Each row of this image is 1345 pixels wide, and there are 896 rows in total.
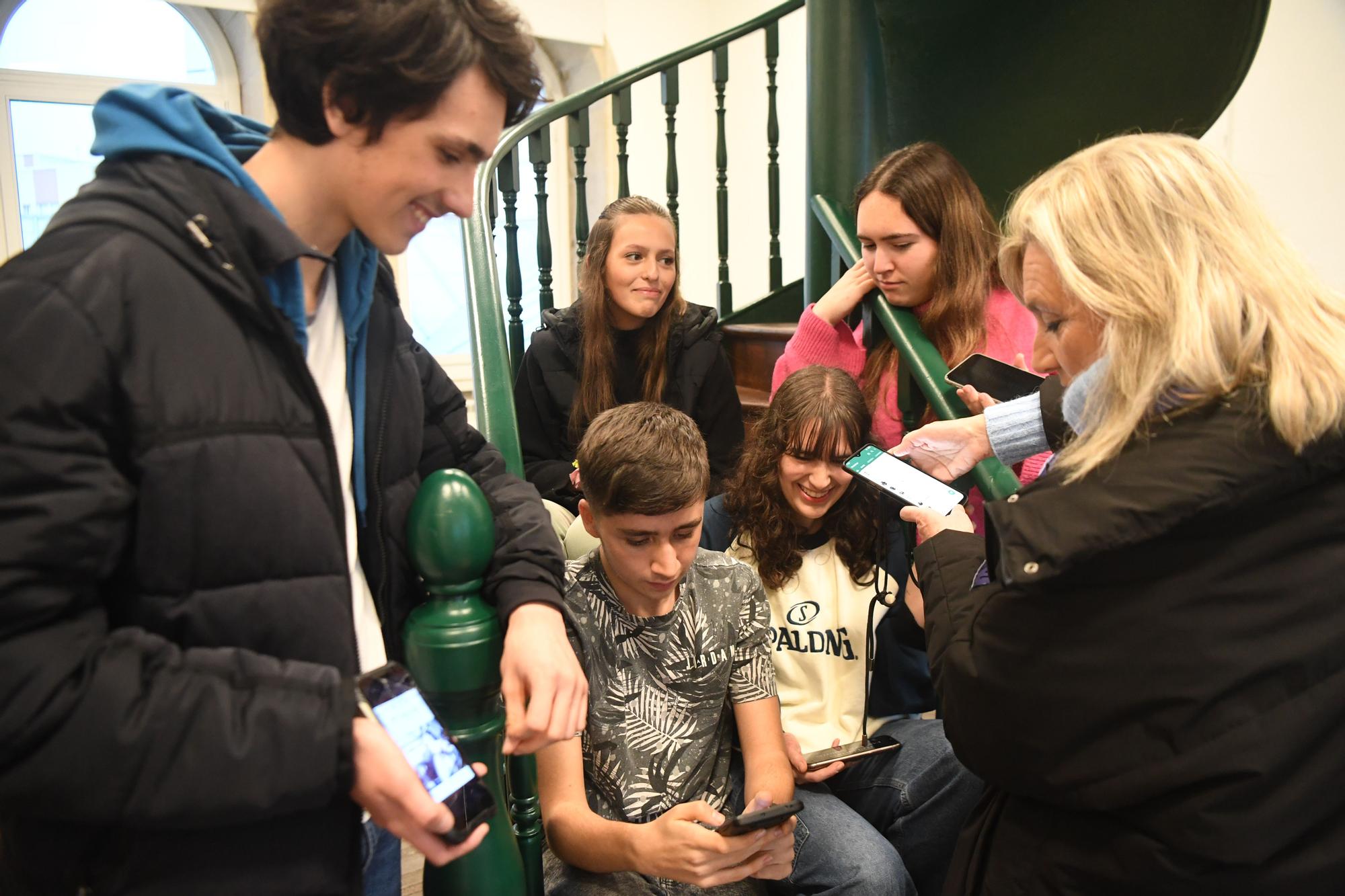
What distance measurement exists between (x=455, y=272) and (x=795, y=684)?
4.04 metres

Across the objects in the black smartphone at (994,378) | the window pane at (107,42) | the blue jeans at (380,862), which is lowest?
the blue jeans at (380,862)

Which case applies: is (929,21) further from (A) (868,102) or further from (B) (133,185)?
(B) (133,185)

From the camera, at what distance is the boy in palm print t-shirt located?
4.07 ft

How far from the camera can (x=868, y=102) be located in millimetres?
2652

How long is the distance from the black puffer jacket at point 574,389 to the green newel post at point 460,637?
163 centimetres

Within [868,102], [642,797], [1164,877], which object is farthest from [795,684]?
[868,102]

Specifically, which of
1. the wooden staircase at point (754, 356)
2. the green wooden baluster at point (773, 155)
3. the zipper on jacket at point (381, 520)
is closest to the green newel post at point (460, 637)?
the zipper on jacket at point (381, 520)

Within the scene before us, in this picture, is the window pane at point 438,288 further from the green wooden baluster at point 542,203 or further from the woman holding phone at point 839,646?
the woman holding phone at point 839,646

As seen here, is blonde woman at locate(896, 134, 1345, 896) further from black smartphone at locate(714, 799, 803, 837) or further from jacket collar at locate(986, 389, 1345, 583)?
black smartphone at locate(714, 799, 803, 837)

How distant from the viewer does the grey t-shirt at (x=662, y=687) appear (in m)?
1.30

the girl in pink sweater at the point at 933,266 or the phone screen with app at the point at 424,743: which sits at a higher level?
the girl in pink sweater at the point at 933,266

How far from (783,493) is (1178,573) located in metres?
0.88

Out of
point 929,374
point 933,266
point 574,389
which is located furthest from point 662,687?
point 574,389

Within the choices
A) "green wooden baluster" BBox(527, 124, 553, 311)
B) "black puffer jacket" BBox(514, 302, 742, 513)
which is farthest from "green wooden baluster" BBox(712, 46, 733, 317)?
"black puffer jacket" BBox(514, 302, 742, 513)
